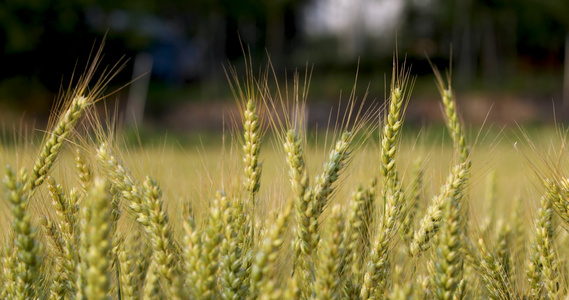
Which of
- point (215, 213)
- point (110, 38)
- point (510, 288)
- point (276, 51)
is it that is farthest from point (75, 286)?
point (276, 51)

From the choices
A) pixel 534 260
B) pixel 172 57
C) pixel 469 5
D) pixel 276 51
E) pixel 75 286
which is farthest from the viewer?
pixel 172 57

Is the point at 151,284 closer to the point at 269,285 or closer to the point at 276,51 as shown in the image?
the point at 269,285

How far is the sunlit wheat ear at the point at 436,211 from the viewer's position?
52.7 inches

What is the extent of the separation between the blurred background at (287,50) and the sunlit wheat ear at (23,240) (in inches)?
693

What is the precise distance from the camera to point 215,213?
1072 mm

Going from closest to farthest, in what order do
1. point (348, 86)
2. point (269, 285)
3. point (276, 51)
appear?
point (269, 285), point (348, 86), point (276, 51)

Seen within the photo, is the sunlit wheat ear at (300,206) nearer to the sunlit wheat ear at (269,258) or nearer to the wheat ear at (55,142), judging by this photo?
the sunlit wheat ear at (269,258)

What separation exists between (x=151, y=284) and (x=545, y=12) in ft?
93.9

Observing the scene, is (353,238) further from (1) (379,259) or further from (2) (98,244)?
(2) (98,244)

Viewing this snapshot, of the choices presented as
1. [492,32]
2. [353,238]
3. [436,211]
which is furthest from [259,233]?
[492,32]

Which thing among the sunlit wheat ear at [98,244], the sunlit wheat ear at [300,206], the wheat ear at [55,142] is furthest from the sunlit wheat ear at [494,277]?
the wheat ear at [55,142]

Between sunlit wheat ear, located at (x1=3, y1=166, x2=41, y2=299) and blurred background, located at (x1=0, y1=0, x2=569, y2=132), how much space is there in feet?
57.8

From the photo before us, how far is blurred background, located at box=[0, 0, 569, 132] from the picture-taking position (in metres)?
19.7

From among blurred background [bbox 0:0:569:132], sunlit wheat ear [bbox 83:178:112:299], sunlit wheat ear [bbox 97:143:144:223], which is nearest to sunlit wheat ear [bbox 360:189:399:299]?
sunlit wheat ear [bbox 97:143:144:223]
